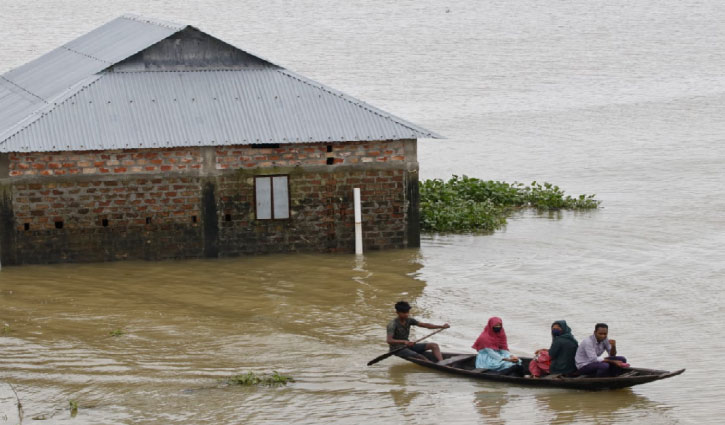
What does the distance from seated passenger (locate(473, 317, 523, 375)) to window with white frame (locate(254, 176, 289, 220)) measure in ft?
27.5

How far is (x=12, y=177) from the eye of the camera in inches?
915

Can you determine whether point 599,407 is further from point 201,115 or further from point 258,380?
point 201,115

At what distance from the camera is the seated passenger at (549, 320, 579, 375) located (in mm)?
16250

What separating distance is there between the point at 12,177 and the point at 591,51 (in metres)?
47.7

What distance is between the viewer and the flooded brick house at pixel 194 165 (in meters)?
23.5

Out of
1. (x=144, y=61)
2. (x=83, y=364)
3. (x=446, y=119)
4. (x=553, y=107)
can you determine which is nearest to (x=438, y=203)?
(x=144, y=61)

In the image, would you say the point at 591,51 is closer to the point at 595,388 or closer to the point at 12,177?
the point at 12,177

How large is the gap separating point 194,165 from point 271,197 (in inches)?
67.4

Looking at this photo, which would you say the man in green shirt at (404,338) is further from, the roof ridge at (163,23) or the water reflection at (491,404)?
the roof ridge at (163,23)

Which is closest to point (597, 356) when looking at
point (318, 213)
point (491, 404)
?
point (491, 404)

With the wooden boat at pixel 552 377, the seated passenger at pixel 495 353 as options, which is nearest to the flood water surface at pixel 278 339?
the wooden boat at pixel 552 377

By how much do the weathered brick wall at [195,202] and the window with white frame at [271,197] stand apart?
111 millimetres


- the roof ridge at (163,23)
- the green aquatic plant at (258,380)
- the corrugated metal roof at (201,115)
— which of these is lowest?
the green aquatic plant at (258,380)

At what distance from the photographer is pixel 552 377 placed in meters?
16.3
